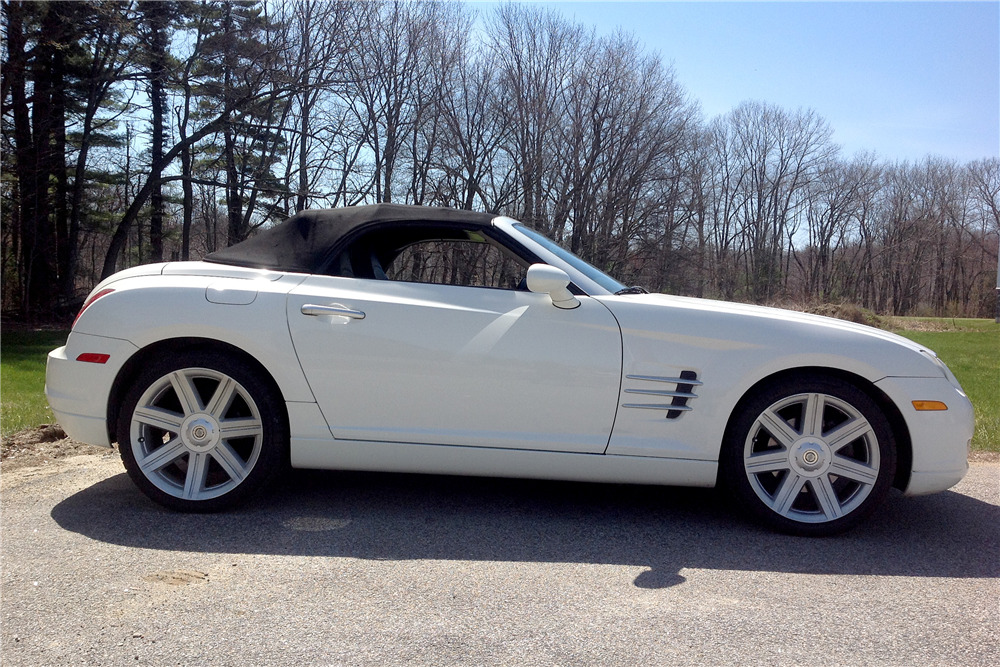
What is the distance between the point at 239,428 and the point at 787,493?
266 centimetres

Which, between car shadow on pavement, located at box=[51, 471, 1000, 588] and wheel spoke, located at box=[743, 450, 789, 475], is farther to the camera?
wheel spoke, located at box=[743, 450, 789, 475]

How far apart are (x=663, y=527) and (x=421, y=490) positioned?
52.5 inches

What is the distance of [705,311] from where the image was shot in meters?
3.61

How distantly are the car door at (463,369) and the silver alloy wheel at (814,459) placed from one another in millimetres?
758

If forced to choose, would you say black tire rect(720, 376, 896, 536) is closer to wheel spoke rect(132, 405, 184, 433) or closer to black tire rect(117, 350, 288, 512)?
black tire rect(117, 350, 288, 512)

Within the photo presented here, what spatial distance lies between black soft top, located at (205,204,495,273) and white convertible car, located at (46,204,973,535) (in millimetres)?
192

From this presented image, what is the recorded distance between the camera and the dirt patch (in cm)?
471

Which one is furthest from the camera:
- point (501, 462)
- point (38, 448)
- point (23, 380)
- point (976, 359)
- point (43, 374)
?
point (976, 359)

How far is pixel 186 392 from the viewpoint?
3.69 meters

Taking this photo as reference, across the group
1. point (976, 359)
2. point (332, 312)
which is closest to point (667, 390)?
point (332, 312)

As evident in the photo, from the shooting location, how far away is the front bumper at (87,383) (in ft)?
12.1

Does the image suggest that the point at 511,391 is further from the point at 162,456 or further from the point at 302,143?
the point at 302,143

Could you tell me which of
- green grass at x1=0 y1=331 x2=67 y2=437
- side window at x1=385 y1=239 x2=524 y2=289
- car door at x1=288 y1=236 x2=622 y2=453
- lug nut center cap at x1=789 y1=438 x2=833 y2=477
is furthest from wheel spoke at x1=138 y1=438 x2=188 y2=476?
lug nut center cap at x1=789 y1=438 x2=833 y2=477

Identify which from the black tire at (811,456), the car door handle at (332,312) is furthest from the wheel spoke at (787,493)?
the car door handle at (332,312)
